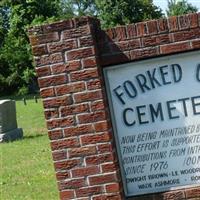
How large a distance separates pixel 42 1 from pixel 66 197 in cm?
5686

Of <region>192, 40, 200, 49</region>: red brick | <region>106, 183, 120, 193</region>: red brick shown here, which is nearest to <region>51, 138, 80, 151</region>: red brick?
<region>106, 183, 120, 193</region>: red brick

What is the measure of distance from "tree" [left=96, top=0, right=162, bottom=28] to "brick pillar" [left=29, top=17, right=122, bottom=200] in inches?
2060

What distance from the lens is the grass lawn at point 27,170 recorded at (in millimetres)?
9219

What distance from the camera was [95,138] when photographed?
5887 millimetres

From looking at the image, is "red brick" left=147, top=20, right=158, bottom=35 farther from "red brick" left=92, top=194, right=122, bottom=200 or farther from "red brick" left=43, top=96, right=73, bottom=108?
"red brick" left=92, top=194, right=122, bottom=200

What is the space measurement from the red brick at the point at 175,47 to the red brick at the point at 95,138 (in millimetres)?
934

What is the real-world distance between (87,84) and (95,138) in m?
0.50

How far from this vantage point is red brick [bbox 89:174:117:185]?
19.3 feet

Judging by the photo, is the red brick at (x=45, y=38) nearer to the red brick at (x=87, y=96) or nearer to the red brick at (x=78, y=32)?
the red brick at (x=78, y=32)

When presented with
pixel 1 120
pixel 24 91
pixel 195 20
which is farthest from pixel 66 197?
pixel 24 91

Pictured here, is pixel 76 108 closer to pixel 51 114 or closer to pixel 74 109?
pixel 74 109

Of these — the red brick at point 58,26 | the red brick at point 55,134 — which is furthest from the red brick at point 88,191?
the red brick at point 58,26

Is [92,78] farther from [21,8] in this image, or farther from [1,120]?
[21,8]

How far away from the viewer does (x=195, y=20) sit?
585cm
